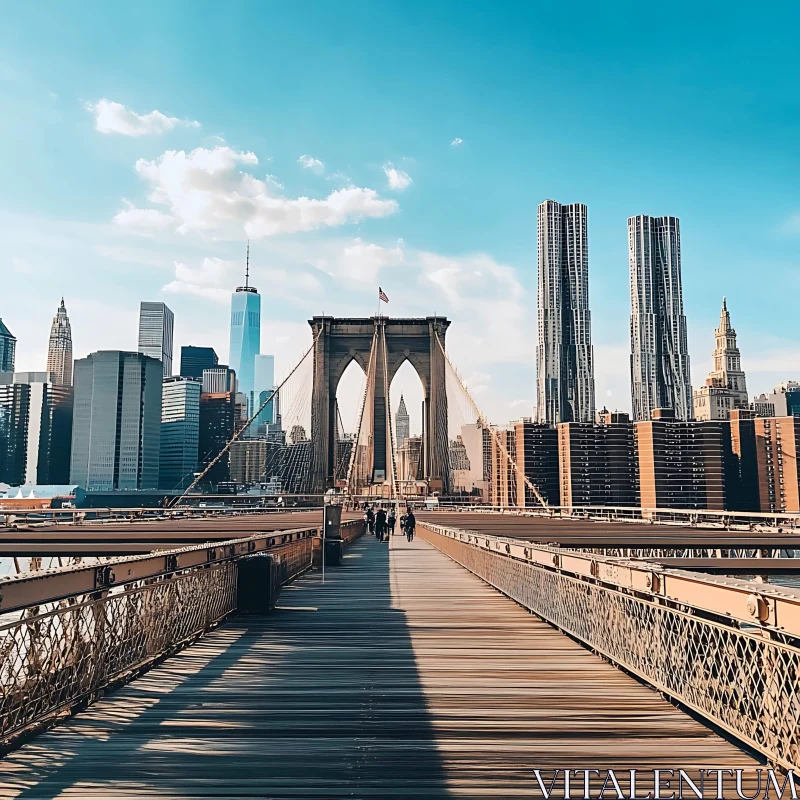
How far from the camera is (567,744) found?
5.16 meters

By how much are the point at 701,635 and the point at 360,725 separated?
8.24 ft

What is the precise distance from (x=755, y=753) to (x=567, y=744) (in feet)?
3.77

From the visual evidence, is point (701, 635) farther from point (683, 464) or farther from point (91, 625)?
point (683, 464)

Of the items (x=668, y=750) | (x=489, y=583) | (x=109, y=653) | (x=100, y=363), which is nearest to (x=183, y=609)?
(x=109, y=653)

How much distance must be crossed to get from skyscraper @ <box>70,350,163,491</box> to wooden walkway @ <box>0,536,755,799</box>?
195809 mm

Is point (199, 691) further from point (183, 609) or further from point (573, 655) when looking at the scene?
point (573, 655)

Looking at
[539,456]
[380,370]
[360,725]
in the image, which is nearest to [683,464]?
[539,456]

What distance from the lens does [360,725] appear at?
18.4ft

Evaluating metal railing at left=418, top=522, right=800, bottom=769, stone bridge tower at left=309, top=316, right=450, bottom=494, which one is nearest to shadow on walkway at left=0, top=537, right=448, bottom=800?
metal railing at left=418, top=522, right=800, bottom=769

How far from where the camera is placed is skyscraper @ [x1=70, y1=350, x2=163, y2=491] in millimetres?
192250

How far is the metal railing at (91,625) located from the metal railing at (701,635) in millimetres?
4205

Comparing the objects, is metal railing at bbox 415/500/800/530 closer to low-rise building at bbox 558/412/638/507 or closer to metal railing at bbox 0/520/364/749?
metal railing at bbox 0/520/364/749

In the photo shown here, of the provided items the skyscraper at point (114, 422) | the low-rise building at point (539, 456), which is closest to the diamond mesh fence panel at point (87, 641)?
the low-rise building at point (539, 456)

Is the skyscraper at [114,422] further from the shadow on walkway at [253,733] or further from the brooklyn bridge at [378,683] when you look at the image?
the shadow on walkway at [253,733]
